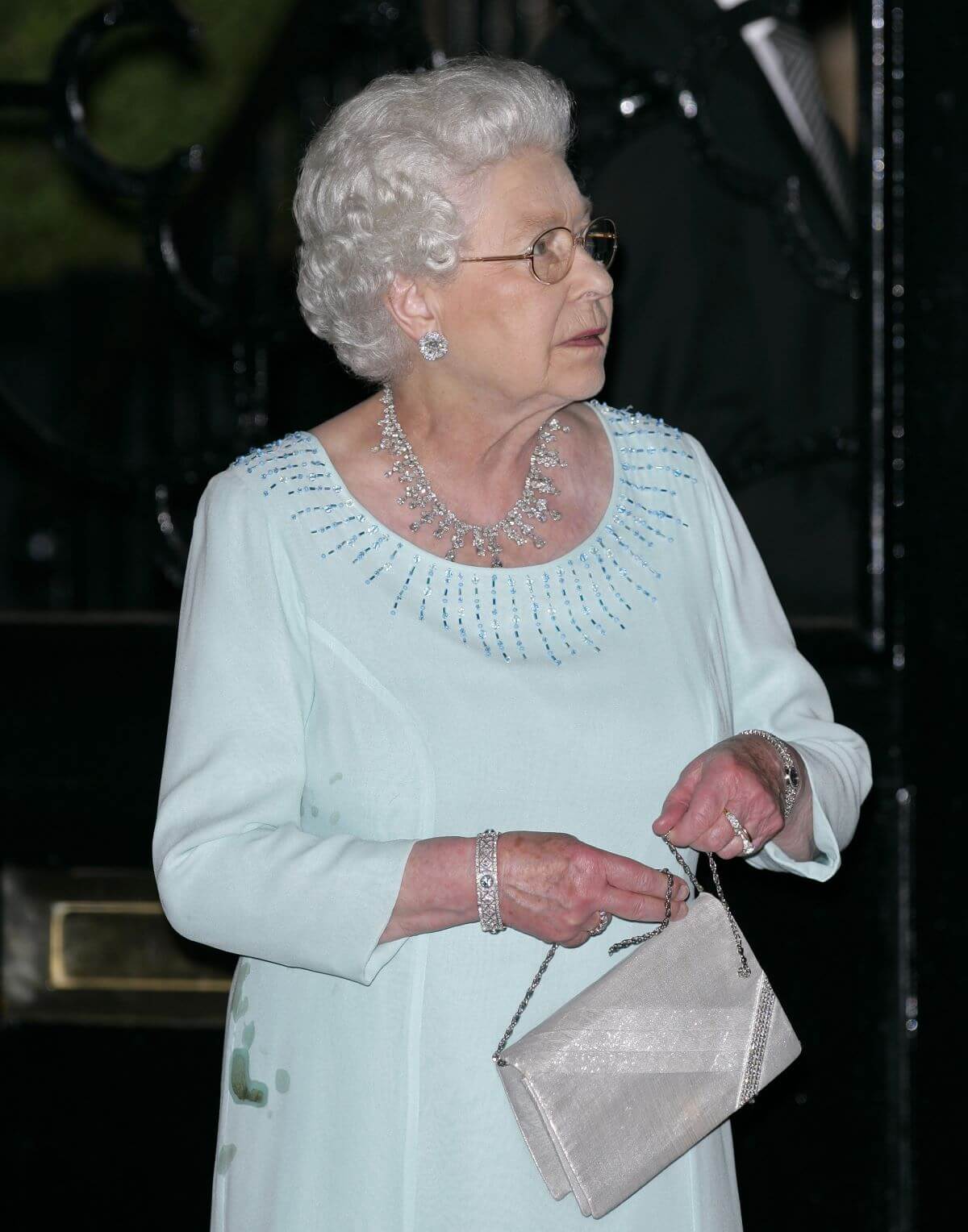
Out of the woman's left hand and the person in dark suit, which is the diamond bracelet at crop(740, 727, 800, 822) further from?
the person in dark suit

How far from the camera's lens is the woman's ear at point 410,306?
171 cm

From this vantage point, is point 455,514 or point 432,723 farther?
point 455,514

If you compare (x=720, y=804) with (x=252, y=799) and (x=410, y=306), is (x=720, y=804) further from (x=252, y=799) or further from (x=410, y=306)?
(x=410, y=306)

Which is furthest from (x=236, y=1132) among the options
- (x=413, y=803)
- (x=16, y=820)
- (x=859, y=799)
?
(x=16, y=820)

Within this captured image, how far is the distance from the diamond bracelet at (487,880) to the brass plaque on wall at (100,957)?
1.38m

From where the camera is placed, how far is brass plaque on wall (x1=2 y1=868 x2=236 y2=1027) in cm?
281

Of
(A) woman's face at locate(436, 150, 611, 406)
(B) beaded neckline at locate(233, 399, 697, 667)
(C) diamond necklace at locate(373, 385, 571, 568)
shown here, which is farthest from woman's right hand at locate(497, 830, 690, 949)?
(A) woman's face at locate(436, 150, 611, 406)

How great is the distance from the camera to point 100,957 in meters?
2.86

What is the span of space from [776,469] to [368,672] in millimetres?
1211

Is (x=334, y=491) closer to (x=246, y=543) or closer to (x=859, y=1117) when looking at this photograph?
(x=246, y=543)

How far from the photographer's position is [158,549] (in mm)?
2758

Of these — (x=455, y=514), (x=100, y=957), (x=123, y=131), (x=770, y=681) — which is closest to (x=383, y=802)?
(x=455, y=514)

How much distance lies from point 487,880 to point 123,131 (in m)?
3.05

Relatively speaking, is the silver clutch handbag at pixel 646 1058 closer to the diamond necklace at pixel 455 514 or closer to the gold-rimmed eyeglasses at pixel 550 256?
the diamond necklace at pixel 455 514
